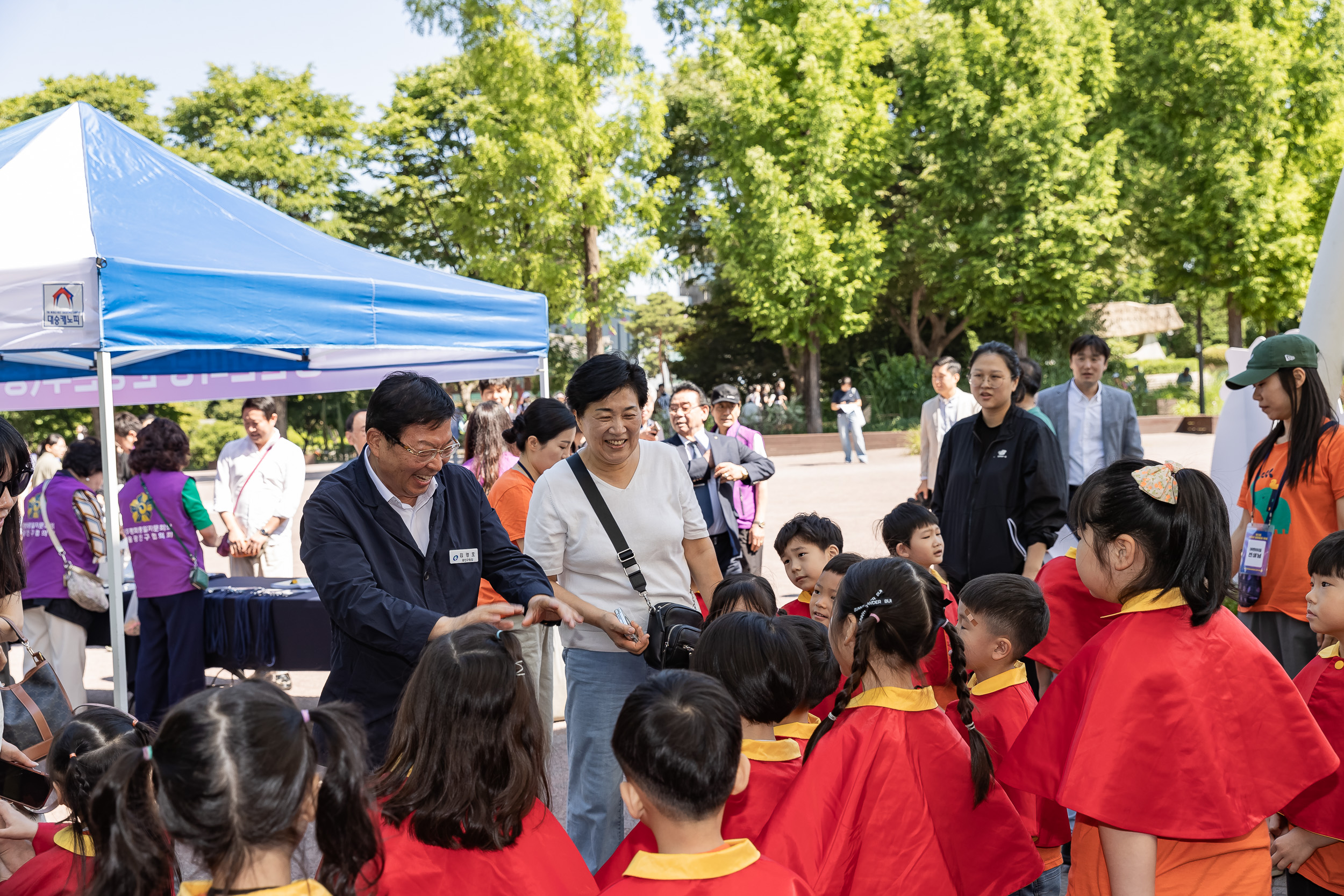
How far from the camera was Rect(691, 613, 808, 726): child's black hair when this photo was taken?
2.52 metres

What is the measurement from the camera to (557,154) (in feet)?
68.2

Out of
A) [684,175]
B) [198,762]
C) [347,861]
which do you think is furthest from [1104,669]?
[684,175]

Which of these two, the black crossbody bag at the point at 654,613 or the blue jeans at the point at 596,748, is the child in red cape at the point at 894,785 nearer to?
the black crossbody bag at the point at 654,613

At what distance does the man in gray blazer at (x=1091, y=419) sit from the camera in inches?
246

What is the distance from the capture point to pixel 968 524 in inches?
175

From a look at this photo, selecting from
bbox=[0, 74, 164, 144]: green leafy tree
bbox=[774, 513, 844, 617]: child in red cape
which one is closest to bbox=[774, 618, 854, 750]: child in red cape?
bbox=[774, 513, 844, 617]: child in red cape

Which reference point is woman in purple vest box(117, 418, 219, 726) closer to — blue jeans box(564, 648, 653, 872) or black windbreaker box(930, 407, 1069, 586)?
blue jeans box(564, 648, 653, 872)

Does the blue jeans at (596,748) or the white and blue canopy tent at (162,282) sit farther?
the white and blue canopy tent at (162,282)

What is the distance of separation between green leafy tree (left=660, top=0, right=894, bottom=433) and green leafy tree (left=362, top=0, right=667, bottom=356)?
13.9 feet

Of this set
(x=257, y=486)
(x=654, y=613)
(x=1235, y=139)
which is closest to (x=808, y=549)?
(x=654, y=613)

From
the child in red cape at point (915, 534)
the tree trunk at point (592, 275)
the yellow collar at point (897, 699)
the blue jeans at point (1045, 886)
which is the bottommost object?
the blue jeans at point (1045, 886)

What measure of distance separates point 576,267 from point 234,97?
1601 cm

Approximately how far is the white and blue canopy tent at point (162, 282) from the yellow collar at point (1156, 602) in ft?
12.7

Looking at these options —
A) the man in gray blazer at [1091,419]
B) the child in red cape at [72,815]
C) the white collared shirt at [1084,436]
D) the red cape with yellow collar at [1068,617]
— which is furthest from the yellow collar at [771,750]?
the white collared shirt at [1084,436]
